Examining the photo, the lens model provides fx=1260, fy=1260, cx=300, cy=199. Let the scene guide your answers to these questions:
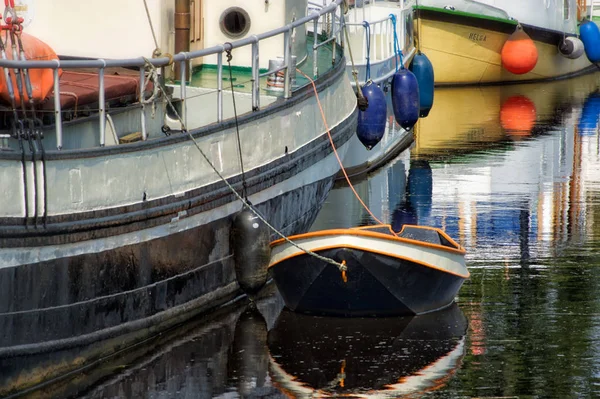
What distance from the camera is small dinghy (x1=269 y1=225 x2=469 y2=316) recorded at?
9.66 meters

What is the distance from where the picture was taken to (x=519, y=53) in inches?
1260

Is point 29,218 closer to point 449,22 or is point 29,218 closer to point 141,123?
point 141,123

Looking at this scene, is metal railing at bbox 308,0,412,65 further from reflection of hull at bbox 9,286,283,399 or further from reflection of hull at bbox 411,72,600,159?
reflection of hull at bbox 9,286,283,399

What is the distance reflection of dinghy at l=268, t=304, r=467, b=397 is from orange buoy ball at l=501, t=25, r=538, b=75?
72.9ft

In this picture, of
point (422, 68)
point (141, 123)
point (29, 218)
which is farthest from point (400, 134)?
point (29, 218)

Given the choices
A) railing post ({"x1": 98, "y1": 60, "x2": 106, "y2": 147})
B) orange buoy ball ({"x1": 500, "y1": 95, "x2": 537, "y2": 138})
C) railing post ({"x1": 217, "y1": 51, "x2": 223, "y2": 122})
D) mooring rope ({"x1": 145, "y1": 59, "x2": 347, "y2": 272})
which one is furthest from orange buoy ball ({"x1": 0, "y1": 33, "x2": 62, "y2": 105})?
orange buoy ball ({"x1": 500, "y1": 95, "x2": 537, "y2": 138})

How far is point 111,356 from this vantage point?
8.87 m

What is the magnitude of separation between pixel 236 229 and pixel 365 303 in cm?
119

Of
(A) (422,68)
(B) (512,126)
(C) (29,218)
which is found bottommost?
(B) (512,126)

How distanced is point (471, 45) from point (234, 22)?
794 inches

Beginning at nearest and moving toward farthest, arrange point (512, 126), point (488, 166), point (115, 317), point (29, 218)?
point (29, 218)
point (115, 317)
point (488, 166)
point (512, 126)

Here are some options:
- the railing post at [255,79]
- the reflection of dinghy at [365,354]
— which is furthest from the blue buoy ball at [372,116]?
the reflection of dinghy at [365,354]

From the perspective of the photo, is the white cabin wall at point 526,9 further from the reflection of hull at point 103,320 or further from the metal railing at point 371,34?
the reflection of hull at point 103,320

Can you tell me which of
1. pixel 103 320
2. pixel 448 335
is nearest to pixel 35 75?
pixel 103 320
